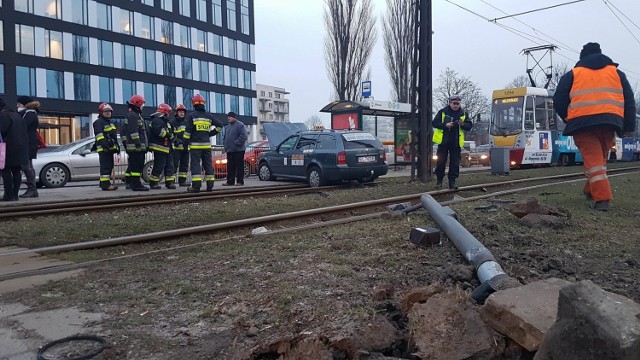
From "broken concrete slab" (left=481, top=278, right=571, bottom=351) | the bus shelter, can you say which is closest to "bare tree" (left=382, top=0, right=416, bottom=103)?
the bus shelter

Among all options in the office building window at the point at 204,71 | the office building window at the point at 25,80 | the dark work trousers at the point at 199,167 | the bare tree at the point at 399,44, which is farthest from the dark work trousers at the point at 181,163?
the office building window at the point at 204,71

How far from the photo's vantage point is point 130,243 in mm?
5660

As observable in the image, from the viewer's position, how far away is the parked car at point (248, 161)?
59.2 ft

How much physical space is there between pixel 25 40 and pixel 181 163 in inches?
1423

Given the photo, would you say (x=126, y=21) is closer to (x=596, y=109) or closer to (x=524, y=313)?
(x=596, y=109)

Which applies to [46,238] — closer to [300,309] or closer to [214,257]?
[214,257]

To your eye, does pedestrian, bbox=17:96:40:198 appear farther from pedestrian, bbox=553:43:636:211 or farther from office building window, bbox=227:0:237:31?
office building window, bbox=227:0:237:31

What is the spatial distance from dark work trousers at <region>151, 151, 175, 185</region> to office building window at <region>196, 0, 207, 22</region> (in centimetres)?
4823

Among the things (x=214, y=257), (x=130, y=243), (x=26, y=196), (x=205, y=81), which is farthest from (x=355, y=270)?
(x=205, y=81)

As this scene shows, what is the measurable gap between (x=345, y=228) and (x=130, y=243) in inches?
98.5

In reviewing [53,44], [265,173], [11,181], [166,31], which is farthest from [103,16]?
[11,181]

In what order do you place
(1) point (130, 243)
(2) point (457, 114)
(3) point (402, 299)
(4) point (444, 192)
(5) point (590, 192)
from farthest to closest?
1. (2) point (457, 114)
2. (4) point (444, 192)
3. (5) point (590, 192)
4. (1) point (130, 243)
5. (3) point (402, 299)

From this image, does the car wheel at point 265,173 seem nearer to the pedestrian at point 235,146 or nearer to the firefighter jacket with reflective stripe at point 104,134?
the pedestrian at point 235,146

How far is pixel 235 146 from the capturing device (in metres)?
13.1
